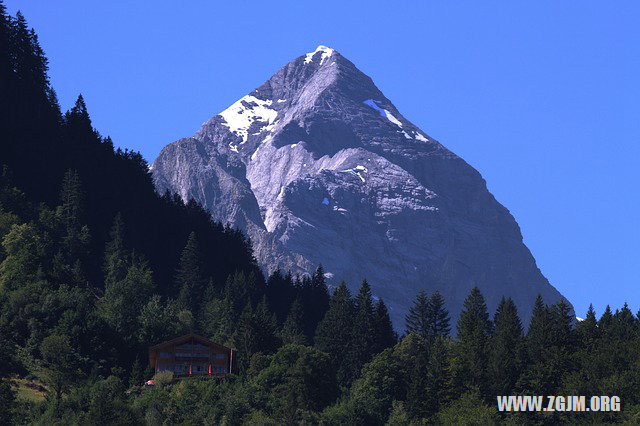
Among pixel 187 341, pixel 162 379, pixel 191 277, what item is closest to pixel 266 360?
pixel 187 341

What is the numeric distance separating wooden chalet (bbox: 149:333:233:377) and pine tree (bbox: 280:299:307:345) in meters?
13.3

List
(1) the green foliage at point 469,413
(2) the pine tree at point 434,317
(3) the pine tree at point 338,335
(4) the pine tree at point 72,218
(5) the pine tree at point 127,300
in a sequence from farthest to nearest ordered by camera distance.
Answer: (2) the pine tree at point 434,317, (4) the pine tree at point 72,218, (3) the pine tree at point 338,335, (5) the pine tree at point 127,300, (1) the green foliage at point 469,413

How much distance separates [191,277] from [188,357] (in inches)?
1882

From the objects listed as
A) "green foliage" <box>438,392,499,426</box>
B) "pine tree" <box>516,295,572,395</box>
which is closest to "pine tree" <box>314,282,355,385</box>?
"green foliage" <box>438,392,499,426</box>

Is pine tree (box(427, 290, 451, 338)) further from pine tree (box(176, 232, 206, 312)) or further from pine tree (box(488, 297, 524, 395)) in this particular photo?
pine tree (box(488, 297, 524, 395))

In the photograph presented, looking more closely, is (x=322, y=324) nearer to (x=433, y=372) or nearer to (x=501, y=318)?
(x=501, y=318)

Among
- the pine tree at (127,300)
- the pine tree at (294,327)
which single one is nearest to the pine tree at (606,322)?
the pine tree at (294,327)

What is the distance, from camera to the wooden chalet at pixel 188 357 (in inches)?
5704

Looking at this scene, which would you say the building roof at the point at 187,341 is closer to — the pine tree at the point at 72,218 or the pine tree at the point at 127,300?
the pine tree at the point at 127,300

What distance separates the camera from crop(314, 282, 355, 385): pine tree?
152675mm

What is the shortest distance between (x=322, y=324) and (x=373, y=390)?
35244 millimetres

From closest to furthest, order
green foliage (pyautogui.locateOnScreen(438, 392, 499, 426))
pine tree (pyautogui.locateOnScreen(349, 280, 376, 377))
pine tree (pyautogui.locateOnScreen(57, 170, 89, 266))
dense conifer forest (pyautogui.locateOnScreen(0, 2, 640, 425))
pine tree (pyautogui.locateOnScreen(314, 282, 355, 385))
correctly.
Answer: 1. green foliage (pyautogui.locateOnScreen(438, 392, 499, 426))
2. dense conifer forest (pyautogui.locateOnScreen(0, 2, 640, 425))
3. pine tree (pyautogui.locateOnScreen(349, 280, 376, 377))
4. pine tree (pyautogui.locateOnScreen(314, 282, 355, 385))
5. pine tree (pyautogui.locateOnScreen(57, 170, 89, 266))

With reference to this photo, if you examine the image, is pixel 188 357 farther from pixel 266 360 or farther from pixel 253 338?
pixel 266 360

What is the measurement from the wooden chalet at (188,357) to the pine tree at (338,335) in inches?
549
